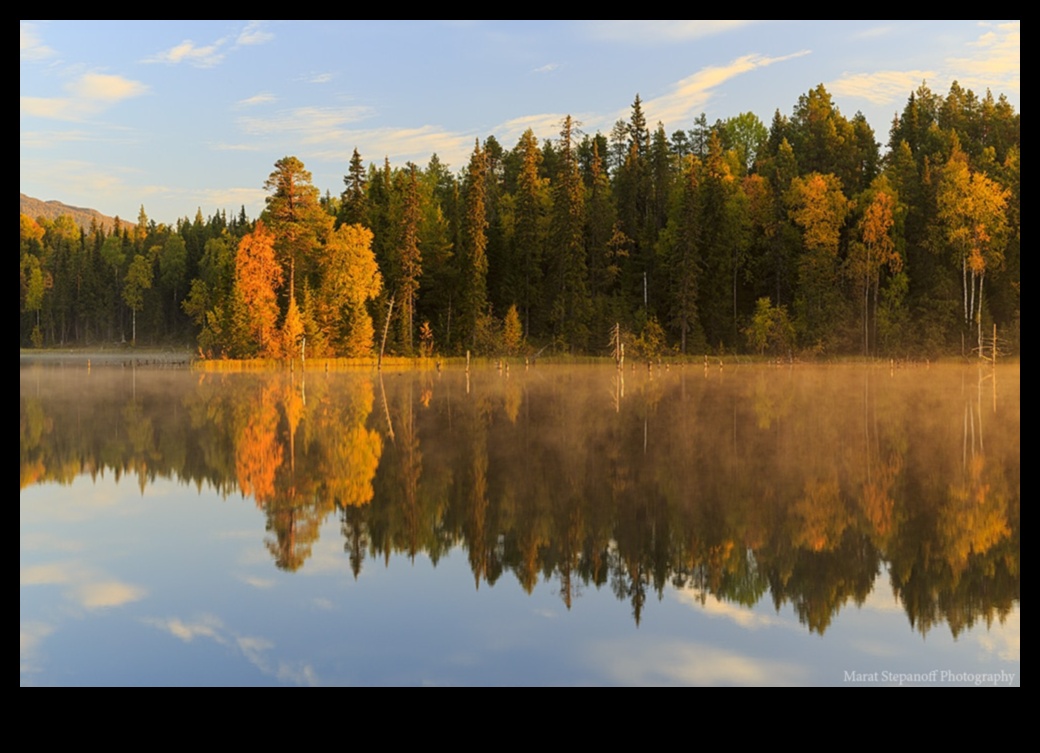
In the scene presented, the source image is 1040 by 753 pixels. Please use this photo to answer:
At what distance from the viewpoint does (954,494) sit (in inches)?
762

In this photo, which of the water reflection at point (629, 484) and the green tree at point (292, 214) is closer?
the water reflection at point (629, 484)

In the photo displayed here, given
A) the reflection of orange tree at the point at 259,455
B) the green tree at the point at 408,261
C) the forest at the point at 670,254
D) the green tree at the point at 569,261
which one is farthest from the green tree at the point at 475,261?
the reflection of orange tree at the point at 259,455

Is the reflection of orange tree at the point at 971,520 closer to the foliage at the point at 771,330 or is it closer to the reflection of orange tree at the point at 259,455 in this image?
the reflection of orange tree at the point at 259,455

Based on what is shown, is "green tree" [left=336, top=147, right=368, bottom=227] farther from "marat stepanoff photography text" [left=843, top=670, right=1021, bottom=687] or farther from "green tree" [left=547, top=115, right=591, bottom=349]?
"marat stepanoff photography text" [left=843, top=670, right=1021, bottom=687]

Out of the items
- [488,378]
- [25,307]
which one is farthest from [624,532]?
[25,307]

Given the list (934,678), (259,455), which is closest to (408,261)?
(259,455)

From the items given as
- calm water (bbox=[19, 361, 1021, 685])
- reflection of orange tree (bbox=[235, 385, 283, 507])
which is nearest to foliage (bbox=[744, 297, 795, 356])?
calm water (bbox=[19, 361, 1021, 685])

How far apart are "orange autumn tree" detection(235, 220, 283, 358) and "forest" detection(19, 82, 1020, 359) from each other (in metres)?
0.17

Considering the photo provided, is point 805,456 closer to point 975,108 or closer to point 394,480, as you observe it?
point 394,480

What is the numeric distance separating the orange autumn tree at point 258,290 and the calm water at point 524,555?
48912mm

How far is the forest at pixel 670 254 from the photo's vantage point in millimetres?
85625

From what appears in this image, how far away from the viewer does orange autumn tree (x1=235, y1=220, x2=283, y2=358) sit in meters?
80.0

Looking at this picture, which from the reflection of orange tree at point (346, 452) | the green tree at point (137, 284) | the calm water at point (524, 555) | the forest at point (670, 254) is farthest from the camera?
the green tree at point (137, 284)

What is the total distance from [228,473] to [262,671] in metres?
13.9
